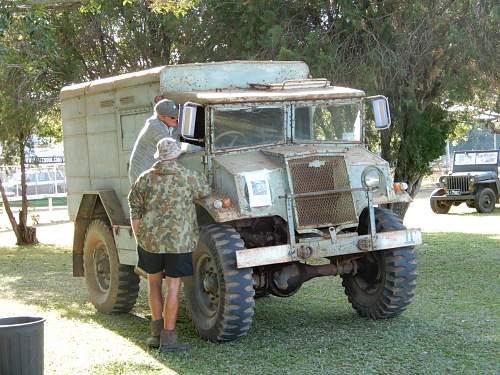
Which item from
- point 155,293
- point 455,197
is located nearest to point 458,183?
point 455,197

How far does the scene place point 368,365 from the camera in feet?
22.4

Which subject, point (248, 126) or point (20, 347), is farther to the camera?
point (248, 126)

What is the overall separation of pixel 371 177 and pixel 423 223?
48.0 ft

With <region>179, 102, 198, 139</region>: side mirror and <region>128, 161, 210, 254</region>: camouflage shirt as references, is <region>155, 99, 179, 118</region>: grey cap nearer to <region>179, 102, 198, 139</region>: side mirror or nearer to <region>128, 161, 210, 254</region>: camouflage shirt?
<region>179, 102, 198, 139</region>: side mirror

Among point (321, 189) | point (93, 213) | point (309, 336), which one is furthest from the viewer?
point (93, 213)

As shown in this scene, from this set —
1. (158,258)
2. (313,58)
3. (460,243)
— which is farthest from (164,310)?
(460,243)

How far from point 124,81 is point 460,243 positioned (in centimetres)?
944

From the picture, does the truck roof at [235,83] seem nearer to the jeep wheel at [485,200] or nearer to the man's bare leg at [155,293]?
the man's bare leg at [155,293]

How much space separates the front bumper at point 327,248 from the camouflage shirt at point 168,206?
501 mm

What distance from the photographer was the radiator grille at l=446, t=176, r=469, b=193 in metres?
25.8

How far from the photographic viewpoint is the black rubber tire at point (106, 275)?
9438 mm

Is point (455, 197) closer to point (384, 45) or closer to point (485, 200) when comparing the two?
point (485, 200)

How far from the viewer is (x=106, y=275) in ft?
32.6

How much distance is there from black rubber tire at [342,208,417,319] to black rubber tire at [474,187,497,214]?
17.5 meters
